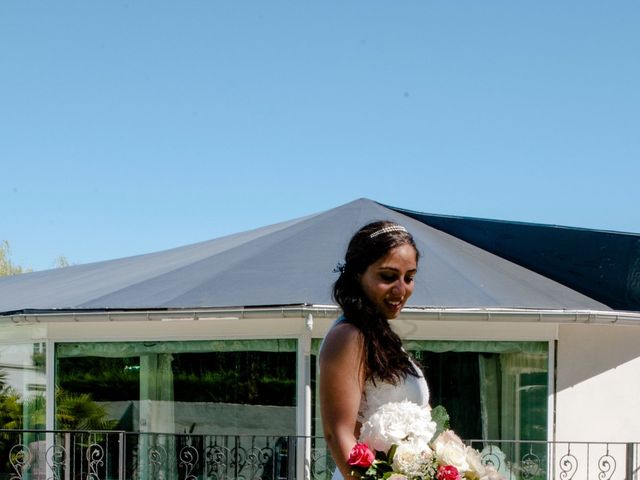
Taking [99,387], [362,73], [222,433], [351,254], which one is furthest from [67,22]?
[351,254]

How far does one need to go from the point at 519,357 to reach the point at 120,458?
→ 13.2 ft

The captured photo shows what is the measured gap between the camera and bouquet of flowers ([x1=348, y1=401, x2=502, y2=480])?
7.70 feet

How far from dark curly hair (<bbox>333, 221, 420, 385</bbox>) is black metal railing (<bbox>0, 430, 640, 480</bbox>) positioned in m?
6.69

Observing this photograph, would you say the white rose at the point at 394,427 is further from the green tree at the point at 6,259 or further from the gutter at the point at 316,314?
the green tree at the point at 6,259

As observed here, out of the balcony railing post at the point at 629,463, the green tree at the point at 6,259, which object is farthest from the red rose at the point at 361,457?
the green tree at the point at 6,259

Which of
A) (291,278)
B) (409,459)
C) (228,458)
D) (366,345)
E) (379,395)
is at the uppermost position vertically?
(291,278)

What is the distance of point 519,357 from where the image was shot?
980 centimetres

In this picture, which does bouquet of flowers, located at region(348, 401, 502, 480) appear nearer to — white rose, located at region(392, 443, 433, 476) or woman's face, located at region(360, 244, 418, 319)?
white rose, located at region(392, 443, 433, 476)

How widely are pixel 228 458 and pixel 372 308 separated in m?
7.29

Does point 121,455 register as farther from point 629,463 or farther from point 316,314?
point 629,463

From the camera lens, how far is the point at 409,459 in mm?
2377

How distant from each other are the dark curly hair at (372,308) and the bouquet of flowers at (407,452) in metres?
0.10

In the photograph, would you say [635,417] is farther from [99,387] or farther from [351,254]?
[351,254]

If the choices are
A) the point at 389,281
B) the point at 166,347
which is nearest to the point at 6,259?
the point at 166,347
